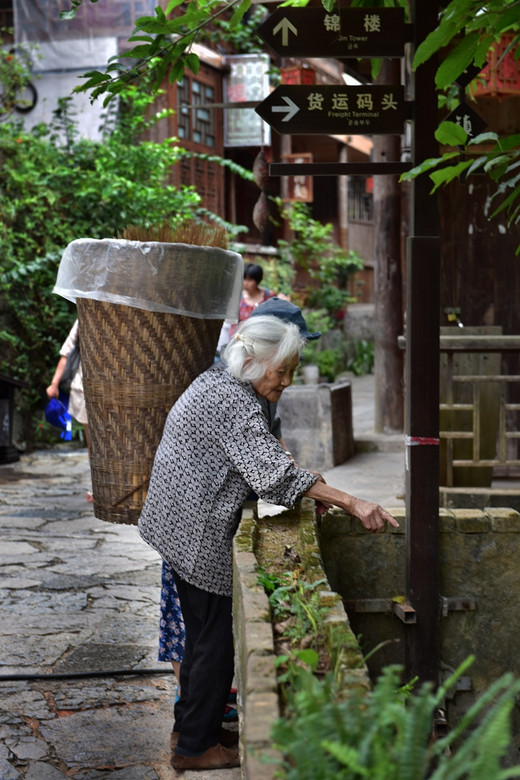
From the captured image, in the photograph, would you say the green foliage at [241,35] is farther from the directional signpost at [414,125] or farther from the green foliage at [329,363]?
the directional signpost at [414,125]

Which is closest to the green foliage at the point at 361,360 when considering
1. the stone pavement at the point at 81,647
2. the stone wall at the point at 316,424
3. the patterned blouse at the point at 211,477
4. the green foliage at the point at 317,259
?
the green foliage at the point at 317,259

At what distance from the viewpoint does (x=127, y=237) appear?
15.4 ft

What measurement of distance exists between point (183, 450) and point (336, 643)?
4.87 feet

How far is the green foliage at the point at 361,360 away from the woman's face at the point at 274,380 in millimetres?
17460

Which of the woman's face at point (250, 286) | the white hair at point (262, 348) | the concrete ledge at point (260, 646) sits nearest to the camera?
the concrete ledge at point (260, 646)

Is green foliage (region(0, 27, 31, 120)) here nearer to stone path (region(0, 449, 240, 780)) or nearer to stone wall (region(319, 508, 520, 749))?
stone path (region(0, 449, 240, 780))

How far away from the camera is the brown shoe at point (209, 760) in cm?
412

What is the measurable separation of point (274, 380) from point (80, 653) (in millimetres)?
2158

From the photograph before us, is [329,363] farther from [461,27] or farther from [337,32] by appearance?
[461,27]

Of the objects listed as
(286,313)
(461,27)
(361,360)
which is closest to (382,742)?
(461,27)

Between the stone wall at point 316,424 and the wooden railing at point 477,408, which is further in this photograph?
the stone wall at point 316,424

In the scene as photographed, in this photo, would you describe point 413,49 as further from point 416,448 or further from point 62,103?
point 62,103

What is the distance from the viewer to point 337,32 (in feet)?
13.8

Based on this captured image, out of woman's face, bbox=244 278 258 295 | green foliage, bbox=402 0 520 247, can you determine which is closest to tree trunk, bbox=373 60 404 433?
woman's face, bbox=244 278 258 295
